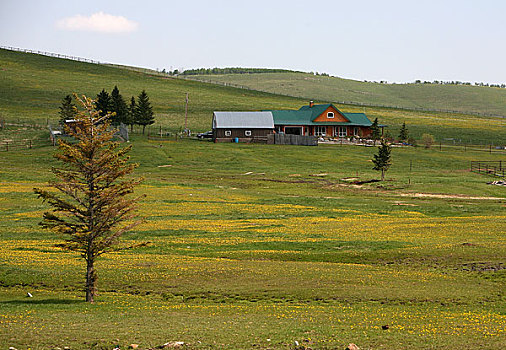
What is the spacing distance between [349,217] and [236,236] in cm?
1398

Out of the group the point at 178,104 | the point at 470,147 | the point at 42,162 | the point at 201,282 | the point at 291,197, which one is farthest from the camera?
the point at 178,104

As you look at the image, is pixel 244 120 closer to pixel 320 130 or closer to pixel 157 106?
pixel 320 130

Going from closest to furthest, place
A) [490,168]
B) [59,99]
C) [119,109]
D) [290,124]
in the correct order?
[490,168] → [119,109] → [290,124] → [59,99]

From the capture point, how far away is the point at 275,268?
107 ft

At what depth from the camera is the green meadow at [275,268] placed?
20.6m

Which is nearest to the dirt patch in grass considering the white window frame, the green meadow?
the green meadow

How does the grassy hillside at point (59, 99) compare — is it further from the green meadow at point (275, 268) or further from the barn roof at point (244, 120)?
the green meadow at point (275, 268)

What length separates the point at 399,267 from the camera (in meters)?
33.4

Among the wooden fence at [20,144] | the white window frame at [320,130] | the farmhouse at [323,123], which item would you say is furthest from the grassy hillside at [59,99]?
the wooden fence at [20,144]

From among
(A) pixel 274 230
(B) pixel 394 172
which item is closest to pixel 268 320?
(A) pixel 274 230

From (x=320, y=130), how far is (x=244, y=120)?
67.8 ft

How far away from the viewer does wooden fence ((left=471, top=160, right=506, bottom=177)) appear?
8736cm

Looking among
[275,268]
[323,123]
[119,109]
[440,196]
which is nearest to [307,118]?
[323,123]

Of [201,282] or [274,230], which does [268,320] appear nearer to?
[201,282]
